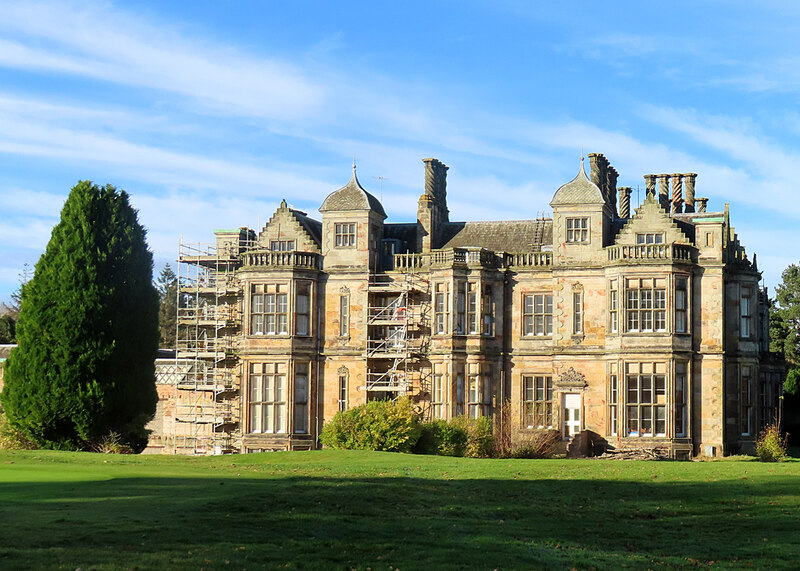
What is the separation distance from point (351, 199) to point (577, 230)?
9.17 metres

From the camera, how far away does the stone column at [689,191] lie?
48531mm

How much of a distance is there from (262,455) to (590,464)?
10337 mm

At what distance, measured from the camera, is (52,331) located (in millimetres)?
39062

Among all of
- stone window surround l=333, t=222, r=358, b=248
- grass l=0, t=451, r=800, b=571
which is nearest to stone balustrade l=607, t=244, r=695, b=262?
stone window surround l=333, t=222, r=358, b=248

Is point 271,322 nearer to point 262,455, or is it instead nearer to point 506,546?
point 262,455

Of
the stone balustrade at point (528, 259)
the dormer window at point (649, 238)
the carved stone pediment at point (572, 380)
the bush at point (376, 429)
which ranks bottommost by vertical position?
the bush at point (376, 429)

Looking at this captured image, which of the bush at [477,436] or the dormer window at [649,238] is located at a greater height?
the dormer window at [649,238]

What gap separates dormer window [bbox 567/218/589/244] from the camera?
144ft

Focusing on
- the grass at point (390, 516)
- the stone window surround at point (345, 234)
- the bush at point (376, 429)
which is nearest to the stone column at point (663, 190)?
the stone window surround at point (345, 234)

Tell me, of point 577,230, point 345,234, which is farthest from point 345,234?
point 577,230

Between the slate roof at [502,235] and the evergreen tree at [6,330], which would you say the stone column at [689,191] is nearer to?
the slate roof at [502,235]

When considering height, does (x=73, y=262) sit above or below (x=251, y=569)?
above

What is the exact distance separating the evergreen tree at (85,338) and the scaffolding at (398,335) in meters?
9.14

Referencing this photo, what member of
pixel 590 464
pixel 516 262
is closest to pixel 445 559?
pixel 590 464
